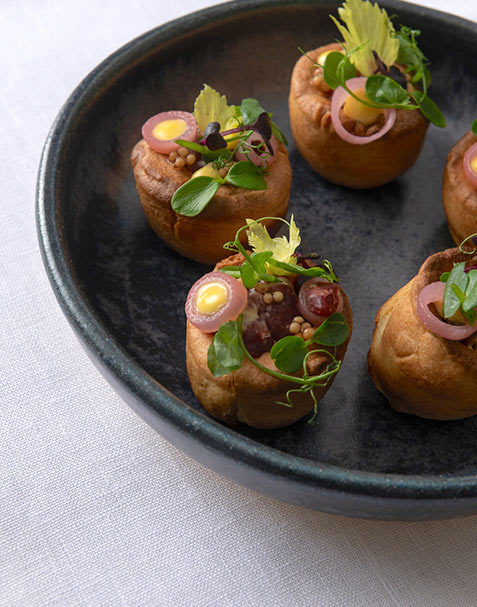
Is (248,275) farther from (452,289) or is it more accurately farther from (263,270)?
(452,289)

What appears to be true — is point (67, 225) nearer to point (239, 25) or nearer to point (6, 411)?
point (6, 411)

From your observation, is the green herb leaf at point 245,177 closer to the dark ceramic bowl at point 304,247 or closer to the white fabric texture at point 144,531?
the dark ceramic bowl at point 304,247

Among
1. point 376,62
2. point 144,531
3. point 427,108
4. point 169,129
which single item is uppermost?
point 169,129

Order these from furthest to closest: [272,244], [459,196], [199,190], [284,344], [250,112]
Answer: [459,196] → [250,112] → [199,190] → [272,244] → [284,344]

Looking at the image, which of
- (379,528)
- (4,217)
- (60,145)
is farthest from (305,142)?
(379,528)

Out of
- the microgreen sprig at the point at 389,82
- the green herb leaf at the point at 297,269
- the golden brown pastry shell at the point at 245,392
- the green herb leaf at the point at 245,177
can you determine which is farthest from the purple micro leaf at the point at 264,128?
the golden brown pastry shell at the point at 245,392

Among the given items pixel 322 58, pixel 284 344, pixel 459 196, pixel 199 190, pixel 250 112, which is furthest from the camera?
pixel 322 58

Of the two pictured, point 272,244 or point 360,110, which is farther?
point 360,110

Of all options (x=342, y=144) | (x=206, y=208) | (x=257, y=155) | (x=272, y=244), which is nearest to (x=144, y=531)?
(x=272, y=244)
